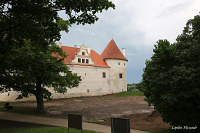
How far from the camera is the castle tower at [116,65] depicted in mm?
42875

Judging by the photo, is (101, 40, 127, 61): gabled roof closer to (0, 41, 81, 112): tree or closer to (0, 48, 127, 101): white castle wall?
(0, 48, 127, 101): white castle wall

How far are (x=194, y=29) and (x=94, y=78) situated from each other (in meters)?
31.0

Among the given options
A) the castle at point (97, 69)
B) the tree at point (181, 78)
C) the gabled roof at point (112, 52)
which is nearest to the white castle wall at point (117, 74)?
the castle at point (97, 69)

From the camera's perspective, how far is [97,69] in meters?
40.2

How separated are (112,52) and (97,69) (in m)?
6.76

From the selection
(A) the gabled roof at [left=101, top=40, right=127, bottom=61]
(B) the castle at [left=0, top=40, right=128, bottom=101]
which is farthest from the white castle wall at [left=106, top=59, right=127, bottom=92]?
(A) the gabled roof at [left=101, top=40, right=127, bottom=61]

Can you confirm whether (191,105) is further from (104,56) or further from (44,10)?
(104,56)

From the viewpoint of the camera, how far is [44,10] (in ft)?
24.1

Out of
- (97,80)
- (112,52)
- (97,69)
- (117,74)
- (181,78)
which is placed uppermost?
(112,52)

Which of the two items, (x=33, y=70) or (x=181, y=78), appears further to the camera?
(x=33, y=70)

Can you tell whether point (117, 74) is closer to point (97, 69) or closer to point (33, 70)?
point (97, 69)

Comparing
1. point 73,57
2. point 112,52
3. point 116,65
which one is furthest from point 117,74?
point 73,57

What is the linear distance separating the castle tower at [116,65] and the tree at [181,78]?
32.0 m

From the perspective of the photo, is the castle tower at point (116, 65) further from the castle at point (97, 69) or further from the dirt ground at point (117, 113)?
the dirt ground at point (117, 113)
